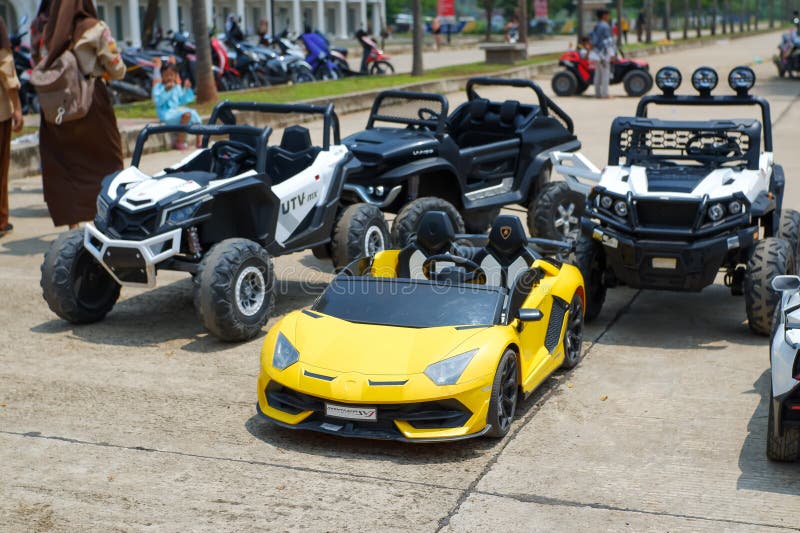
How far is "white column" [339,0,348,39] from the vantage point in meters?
69.0

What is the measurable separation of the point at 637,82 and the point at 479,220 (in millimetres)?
15584

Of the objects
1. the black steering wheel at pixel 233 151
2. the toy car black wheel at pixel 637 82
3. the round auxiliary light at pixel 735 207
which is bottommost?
the round auxiliary light at pixel 735 207

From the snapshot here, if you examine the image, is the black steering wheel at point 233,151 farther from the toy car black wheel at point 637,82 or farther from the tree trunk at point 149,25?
the tree trunk at point 149,25

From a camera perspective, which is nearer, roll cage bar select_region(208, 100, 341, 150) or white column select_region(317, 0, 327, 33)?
roll cage bar select_region(208, 100, 341, 150)

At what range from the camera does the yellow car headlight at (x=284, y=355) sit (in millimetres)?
6879

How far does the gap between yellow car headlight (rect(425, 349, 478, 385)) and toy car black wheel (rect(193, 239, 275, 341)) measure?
2434 millimetres

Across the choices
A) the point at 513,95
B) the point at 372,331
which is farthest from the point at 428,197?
the point at 513,95

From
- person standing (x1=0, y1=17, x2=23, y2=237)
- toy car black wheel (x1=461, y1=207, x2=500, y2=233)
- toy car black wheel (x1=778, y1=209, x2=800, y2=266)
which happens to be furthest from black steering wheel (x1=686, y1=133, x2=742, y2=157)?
person standing (x1=0, y1=17, x2=23, y2=237)

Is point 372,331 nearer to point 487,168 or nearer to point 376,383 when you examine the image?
point 376,383

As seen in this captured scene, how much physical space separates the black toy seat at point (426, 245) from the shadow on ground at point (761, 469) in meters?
2.33

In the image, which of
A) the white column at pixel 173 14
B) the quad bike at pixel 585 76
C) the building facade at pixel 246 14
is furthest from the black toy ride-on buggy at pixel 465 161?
the white column at pixel 173 14

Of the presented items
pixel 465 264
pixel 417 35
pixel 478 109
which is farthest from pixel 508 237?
pixel 417 35

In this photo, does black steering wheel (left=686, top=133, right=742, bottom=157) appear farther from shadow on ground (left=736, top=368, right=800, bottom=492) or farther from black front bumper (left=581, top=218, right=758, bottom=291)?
shadow on ground (left=736, top=368, right=800, bottom=492)

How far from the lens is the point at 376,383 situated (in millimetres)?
6594
